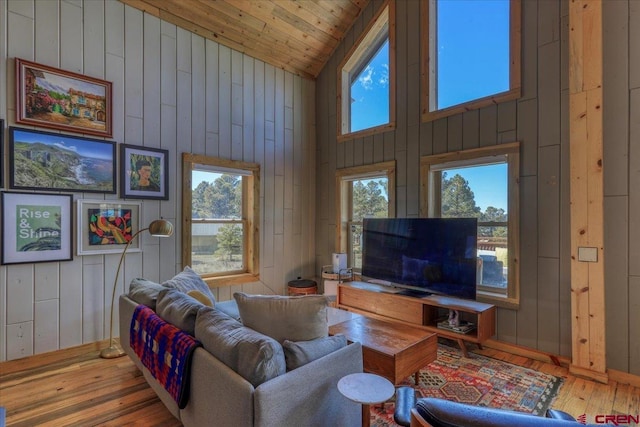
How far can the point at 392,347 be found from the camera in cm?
237

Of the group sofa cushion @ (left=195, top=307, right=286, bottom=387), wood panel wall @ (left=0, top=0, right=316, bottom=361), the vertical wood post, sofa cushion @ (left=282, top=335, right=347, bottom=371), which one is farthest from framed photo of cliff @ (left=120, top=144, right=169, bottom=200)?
the vertical wood post

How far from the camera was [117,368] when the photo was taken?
117 inches

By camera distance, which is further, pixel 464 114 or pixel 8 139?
pixel 464 114

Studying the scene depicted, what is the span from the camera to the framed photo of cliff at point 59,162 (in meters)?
2.98

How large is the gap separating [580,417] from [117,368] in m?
3.69

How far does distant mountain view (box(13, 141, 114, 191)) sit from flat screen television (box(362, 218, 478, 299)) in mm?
3065

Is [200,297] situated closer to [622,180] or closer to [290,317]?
[290,317]

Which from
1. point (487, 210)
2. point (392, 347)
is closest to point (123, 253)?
point (392, 347)

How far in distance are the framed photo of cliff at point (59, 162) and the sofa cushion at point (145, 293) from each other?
3.94ft

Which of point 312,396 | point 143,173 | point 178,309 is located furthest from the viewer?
point 143,173

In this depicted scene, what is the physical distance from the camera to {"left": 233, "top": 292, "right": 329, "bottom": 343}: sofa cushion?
1816mm

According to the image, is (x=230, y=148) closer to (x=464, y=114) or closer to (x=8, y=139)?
(x=8, y=139)

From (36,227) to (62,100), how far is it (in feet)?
4.12

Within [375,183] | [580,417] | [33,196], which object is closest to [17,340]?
[33,196]
